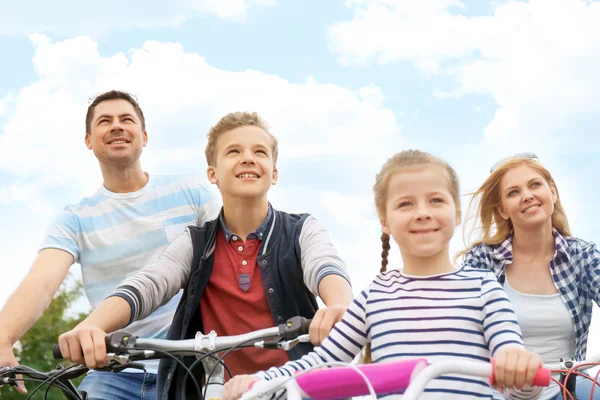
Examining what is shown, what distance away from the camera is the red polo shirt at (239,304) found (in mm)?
3285

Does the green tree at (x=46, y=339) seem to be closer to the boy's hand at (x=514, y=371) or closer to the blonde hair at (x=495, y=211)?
the blonde hair at (x=495, y=211)

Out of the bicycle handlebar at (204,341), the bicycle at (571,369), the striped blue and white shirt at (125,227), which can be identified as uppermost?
the striped blue and white shirt at (125,227)

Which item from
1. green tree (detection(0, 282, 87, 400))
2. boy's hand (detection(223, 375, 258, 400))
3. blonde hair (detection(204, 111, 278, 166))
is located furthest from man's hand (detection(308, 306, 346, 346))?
green tree (detection(0, 282, 87, 400))

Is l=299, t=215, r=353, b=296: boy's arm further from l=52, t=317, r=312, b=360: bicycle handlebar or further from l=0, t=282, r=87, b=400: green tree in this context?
l=0, t=282, r=87, b=400: green tree

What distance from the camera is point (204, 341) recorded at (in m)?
2.85

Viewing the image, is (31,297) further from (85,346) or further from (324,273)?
(324,273)

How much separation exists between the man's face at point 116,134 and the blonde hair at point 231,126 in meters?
0.96

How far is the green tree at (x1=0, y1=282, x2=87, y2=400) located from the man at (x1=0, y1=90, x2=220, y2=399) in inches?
350

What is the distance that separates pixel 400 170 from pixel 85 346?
1296mm

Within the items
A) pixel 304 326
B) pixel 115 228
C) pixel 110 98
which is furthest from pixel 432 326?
pixel 110 98

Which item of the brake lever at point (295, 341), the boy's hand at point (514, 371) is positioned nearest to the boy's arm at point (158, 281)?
the brake lever at point (295, 341)

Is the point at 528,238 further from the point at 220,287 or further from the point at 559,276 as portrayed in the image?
the point at 220,287

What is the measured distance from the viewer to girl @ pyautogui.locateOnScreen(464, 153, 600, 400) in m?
4.17

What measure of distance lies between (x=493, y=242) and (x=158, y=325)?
193cm
